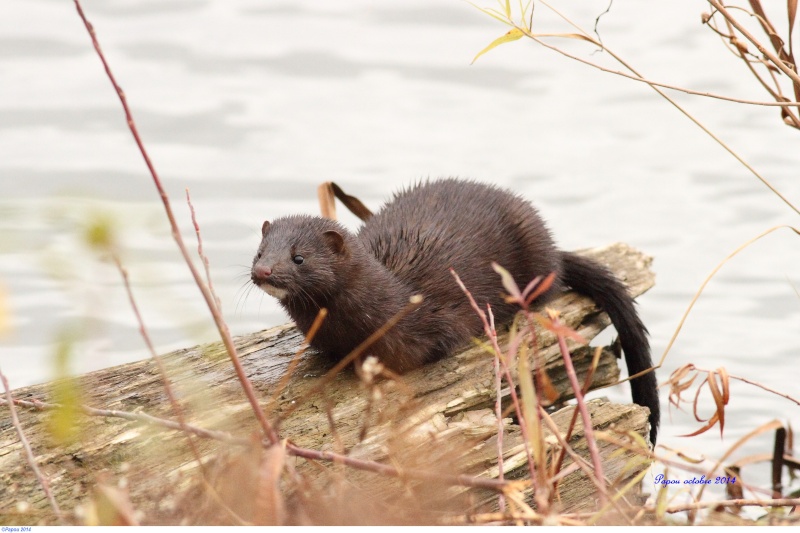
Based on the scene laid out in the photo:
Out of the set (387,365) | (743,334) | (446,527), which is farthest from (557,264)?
(446,527)

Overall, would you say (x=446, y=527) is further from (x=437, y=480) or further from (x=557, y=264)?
(x=557, y=264)

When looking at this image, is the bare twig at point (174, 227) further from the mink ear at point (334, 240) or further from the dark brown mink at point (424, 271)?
the mink ear at point (334, 240)

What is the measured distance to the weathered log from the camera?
3.13 metres

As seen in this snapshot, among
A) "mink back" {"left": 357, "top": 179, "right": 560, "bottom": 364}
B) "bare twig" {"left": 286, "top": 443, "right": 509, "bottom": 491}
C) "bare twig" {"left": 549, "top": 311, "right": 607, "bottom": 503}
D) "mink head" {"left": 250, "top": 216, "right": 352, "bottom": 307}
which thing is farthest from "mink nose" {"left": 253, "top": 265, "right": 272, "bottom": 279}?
"bare twig" {"left": 549, "top": 311, "right": 607, "bottom": 503}

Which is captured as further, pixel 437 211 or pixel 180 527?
pixel 437 211

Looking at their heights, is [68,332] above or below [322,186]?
below

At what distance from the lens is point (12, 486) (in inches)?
121

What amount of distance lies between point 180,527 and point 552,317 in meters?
1.03

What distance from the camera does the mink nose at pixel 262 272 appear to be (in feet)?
12.2

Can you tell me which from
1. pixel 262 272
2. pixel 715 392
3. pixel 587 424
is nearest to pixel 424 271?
pixel 262 272

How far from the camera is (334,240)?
153 inches

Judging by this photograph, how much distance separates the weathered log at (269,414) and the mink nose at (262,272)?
34 centimetres

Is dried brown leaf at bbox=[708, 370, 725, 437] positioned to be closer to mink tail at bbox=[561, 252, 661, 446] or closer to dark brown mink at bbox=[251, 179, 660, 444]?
dark brown mink at bbox=[251, 179, 660, 444]

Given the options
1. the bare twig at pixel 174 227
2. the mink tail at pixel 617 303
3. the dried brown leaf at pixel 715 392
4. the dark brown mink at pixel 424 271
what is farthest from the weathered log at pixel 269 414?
the dried brown leaf at pixel 715 392
